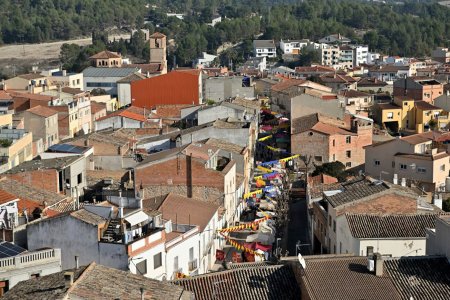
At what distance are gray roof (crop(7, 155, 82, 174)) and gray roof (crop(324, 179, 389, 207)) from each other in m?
8.15

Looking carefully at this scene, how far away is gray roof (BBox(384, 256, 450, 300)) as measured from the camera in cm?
1377

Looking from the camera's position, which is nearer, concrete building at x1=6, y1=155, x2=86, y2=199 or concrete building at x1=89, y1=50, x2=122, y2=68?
concrete building at x1=6, y1=155, x2=86, y2=199

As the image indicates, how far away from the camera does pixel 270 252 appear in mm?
21594

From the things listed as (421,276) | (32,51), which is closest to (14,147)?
(421,276)

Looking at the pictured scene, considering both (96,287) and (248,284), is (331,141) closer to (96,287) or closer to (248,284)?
(248,284)

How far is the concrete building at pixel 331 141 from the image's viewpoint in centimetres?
3622

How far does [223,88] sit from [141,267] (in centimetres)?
3357

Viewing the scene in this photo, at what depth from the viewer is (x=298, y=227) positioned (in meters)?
25.3

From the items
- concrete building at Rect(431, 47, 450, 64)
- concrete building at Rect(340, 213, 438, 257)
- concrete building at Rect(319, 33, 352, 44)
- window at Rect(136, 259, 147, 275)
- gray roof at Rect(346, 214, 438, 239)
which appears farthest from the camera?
concrete building at Rect(319, 33, 352, 44)

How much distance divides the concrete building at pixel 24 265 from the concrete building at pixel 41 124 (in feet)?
66.2

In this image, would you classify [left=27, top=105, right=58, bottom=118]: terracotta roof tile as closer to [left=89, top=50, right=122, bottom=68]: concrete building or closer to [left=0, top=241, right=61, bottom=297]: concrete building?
[left=0, top=241, right=61, bottom=297]: concrete building

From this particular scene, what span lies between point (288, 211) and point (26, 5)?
4050 inches

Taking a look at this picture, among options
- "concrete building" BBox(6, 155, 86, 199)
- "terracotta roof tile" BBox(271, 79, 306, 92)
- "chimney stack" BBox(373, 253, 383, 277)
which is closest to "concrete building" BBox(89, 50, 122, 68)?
"terracotta roof tile" BBox(271, 79, 306, 92)

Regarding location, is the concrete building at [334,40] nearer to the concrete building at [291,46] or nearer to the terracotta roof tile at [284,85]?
the concrete building at [291,46]
